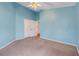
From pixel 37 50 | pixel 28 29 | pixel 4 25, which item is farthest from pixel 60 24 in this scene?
pixel 4 25

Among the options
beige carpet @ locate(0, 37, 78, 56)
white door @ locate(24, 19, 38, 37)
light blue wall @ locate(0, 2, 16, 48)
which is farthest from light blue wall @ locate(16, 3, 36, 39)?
beige carpet @ locate(0, 37, 78, 56)

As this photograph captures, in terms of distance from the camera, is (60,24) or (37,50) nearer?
(37,50)

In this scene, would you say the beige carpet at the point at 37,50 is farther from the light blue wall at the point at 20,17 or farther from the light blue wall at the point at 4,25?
the light blue wall at the point at 20,17

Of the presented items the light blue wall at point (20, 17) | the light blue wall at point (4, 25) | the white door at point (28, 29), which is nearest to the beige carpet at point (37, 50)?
the light blue wall at point (4, 25)

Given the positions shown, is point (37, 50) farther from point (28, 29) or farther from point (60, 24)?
point (28, 29)

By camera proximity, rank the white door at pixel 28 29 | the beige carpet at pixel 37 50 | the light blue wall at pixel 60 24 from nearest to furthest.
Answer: the beige carpet at pixel 37 50 → the light blue wall at pixel 60 24 → the white door at pixel 28 29

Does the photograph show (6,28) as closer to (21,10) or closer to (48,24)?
(21,10)

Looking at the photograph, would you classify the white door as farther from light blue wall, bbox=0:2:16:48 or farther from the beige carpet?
the beige carpet

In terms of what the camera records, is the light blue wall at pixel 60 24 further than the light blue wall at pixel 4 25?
Yes

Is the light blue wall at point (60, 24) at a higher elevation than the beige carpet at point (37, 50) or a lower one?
higher

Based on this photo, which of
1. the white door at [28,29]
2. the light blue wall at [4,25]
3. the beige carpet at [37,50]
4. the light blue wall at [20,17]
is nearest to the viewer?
the beige carpet at [37,50]

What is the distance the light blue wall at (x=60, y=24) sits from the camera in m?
3.15

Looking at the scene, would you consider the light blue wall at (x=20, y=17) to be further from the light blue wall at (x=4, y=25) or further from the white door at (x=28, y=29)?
the light blue wall at (x=4, y=25)

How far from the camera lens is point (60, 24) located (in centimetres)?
369
